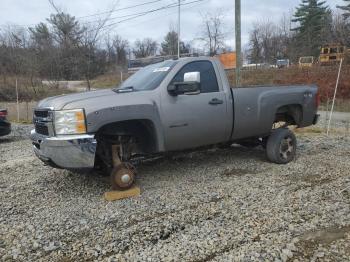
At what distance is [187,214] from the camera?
472cm

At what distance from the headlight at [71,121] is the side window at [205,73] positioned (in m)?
1.83

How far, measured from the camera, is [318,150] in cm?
844

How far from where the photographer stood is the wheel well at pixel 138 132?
5574 mm

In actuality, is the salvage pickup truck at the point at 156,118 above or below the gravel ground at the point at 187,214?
Answer: above

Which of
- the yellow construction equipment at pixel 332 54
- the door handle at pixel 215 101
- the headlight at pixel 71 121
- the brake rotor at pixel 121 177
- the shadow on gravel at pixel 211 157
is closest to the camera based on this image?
the headlight at pixel 71 121

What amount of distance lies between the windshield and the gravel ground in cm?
146

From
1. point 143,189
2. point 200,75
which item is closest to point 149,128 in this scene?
point 143,189

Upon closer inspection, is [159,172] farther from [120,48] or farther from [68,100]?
[120,48]

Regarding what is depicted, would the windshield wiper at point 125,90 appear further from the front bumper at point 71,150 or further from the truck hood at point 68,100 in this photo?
the front bumper at point 71,150

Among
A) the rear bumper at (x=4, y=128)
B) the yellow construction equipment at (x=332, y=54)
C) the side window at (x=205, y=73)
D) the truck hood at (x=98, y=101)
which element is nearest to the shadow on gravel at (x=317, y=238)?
the truck hood at (x=98, y=101)

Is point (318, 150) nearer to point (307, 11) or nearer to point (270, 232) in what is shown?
point (270, 232)

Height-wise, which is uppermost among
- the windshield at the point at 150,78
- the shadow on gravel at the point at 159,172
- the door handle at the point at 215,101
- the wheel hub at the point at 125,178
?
the windshield at the point at 150,78

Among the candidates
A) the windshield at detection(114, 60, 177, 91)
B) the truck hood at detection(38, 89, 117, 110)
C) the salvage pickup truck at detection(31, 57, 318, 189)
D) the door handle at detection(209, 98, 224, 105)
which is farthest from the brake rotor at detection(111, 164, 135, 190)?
the door handle at detection(209, 98, 224, 105)

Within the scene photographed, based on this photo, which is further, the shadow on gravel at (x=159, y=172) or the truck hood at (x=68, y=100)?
the shadow on gravel at (x=159, y=172)
